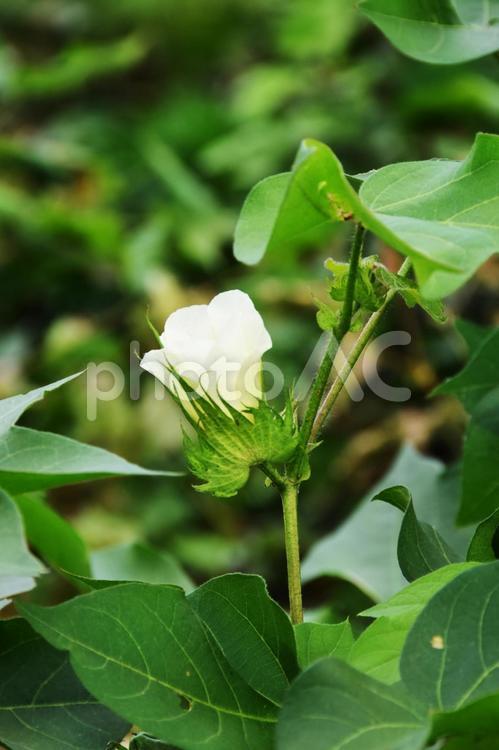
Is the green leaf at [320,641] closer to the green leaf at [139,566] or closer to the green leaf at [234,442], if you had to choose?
the green leaf at [234,442]

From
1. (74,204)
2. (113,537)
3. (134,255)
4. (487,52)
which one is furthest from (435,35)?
(74,204)

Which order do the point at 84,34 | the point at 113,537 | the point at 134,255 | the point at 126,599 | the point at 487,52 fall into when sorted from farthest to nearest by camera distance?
the point at 84,34, the point at 134,255, the point at 113,537, the point at 487,52, the point at 126,599

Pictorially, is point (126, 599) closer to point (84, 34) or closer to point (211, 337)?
point (211, 337)

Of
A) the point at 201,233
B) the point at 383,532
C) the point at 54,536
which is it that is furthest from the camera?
the point at 201,233

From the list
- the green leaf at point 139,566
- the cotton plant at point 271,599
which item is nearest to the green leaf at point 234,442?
the cotton plant at point 271,599

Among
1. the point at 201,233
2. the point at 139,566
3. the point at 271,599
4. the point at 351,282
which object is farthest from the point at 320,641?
the point at 201,233

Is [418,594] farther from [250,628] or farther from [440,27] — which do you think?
[440,27]
